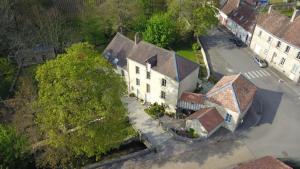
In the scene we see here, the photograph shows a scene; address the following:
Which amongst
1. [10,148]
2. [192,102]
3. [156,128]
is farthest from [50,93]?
[192,102]

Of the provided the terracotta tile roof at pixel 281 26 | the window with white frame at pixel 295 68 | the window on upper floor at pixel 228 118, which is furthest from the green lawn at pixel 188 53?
the window on upper floor at pixel 228 118

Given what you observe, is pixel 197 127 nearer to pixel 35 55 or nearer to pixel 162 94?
pixel 162 94

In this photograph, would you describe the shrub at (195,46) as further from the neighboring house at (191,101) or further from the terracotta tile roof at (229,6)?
the neighboring house at (191,101)

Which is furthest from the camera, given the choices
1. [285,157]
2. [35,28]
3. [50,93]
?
[35,28]

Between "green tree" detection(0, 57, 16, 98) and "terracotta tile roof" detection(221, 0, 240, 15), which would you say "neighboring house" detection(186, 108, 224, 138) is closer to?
"green tree" detection(0, 57, 16, 98)

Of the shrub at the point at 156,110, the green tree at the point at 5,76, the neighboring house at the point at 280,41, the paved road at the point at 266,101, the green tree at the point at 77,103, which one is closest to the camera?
the green tree at the point at 77,103

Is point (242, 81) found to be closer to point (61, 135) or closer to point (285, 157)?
point (285, 157)

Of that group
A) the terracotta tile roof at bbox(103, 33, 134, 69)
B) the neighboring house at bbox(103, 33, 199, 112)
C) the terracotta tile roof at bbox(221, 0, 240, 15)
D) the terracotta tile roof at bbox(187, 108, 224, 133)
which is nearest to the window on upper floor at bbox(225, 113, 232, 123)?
the terracotta tile roof at bbox(187, 108, 224, 133)
